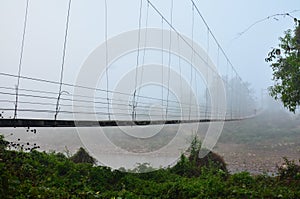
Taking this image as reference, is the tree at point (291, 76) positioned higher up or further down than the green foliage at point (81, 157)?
higher up

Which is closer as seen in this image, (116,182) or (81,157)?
(116,182)

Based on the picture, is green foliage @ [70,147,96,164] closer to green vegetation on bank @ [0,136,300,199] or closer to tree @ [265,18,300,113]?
green vegetation on bank @ [0,136,300,199]

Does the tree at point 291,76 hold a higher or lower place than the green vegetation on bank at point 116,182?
higher

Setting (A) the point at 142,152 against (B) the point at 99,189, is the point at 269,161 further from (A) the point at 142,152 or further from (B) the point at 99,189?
(B) the point at 99,189

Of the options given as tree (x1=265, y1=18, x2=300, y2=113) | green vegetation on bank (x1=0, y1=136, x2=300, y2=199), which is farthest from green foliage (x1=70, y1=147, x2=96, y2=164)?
tree (x1=265, y1=18, x2=300, y2=113)

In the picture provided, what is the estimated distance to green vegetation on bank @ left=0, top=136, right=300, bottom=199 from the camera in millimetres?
4488

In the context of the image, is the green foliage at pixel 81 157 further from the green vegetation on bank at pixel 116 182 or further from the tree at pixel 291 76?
the tree at pixel 291 76

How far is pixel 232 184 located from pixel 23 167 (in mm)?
3875

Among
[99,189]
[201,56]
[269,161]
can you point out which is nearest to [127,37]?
[99,189]

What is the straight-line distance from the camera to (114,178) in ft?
20.1

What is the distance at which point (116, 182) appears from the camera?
602 cm

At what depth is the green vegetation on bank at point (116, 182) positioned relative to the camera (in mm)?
4488

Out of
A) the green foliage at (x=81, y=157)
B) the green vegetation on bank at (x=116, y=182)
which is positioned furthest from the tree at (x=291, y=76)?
the green foliage at (x=81, y=157)

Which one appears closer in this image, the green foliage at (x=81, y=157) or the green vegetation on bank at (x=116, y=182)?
the green vegetation on bank at (x=116, y=182)
